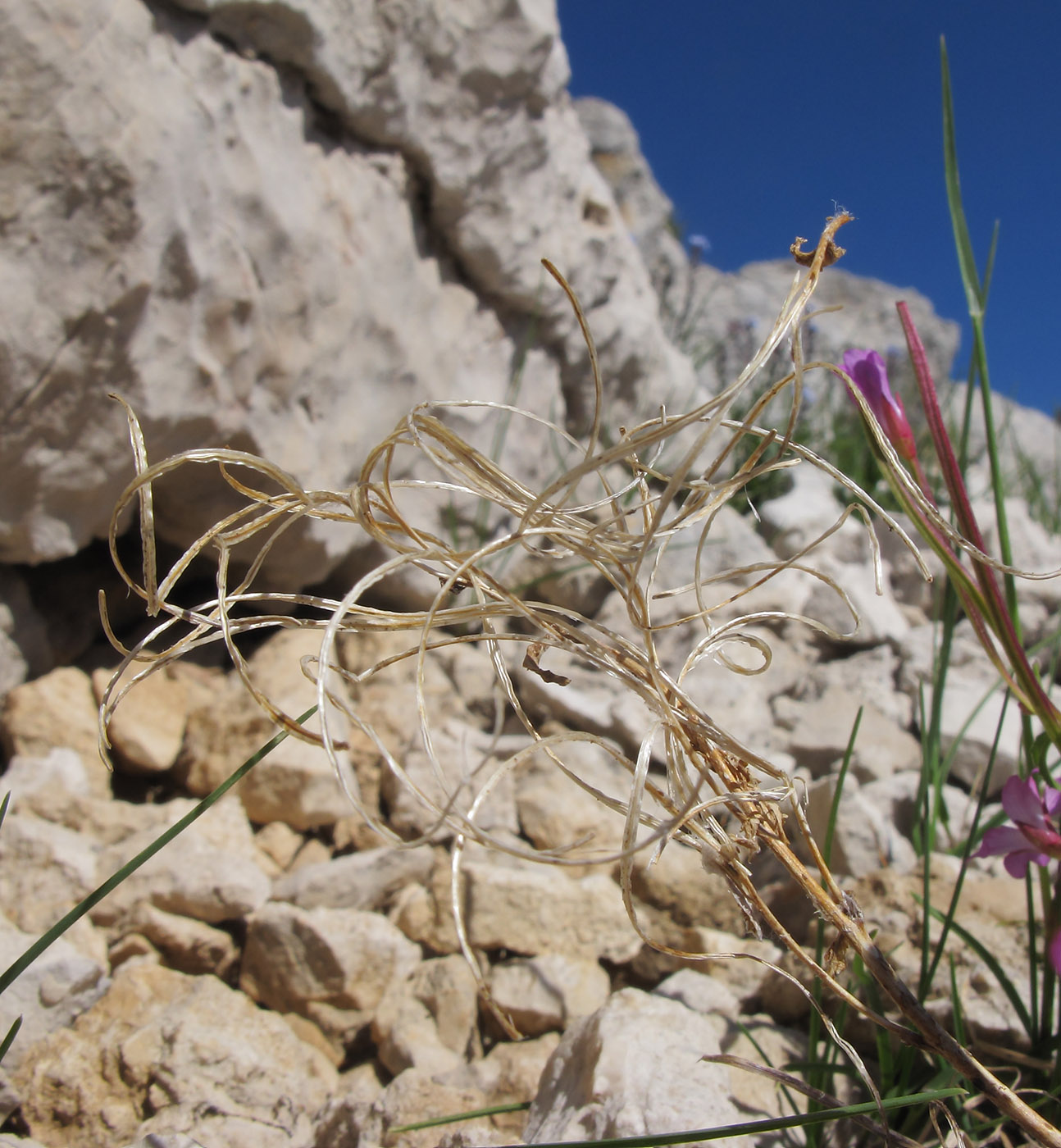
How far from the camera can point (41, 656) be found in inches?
50.9

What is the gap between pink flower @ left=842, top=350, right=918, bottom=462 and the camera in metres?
0.59

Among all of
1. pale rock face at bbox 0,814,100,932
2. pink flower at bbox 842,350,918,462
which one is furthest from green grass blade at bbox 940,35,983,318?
pale rock face at bbox 0,814,100,932

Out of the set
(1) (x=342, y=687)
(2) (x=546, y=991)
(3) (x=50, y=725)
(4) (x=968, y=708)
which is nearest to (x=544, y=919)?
(2) (x=546, y=991)

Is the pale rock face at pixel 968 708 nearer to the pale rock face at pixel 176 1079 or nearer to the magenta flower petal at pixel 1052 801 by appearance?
the magenta flower petal at pixel 1052 801

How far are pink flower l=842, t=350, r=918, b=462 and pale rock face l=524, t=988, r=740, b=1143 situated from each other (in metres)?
0.48

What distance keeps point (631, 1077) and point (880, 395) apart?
52cm

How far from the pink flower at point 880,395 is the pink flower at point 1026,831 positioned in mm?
238

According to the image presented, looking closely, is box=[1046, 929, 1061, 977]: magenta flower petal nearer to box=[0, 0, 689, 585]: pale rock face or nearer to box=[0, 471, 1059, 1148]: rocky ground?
box=[0, 471, 1059, 1148]: rocky ground

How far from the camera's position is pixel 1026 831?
0.55m

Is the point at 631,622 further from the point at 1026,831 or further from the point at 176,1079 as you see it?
the point at 176,1079

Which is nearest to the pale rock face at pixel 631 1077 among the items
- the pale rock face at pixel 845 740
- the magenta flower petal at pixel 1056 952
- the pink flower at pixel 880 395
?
the magenta flower petal at pixel 1056 952

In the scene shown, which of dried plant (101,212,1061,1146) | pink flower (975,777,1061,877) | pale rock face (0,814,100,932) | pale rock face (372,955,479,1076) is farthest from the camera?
pale rock face (0,814,100,932)

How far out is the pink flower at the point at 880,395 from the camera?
59 centimetres

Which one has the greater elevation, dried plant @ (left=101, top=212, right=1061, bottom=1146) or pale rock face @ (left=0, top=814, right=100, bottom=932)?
dried plant @ (left=101, top=212, right=1061, bottom=1146)
